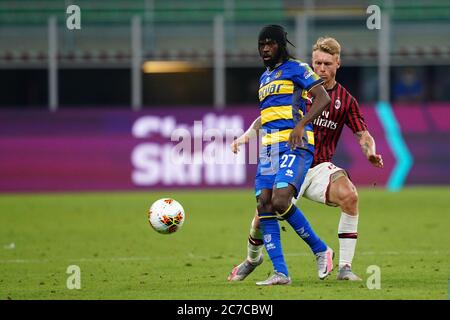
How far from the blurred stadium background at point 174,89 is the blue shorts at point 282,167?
5.42 m

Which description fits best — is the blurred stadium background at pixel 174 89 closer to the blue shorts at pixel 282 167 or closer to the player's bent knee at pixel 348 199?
the blue shorts at pixel 282 167

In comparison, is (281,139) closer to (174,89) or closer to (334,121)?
(334,121)

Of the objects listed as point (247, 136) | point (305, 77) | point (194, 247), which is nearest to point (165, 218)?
point (247, 136)

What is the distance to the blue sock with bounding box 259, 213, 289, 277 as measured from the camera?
28.0 feet

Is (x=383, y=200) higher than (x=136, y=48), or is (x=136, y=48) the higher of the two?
(x=136, y=48)

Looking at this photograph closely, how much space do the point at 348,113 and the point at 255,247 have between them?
57.7 inches

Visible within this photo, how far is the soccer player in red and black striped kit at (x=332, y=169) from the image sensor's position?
910 centimetres

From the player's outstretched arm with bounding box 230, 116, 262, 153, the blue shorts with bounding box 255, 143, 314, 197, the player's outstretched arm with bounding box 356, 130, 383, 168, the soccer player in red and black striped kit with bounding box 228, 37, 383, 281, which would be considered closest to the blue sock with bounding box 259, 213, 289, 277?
the blue shorts with bounding box 255, 143, 314, 197

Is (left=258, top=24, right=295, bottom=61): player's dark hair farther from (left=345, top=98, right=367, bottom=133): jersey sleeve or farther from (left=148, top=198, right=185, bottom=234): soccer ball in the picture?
(left=148, top=198, right=185, bottom=234): soccer ball

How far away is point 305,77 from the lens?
8.69 m

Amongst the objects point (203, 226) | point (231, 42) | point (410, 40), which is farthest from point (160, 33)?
point (203, 226)

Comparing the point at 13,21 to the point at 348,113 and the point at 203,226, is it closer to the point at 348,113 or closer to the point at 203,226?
the point at 203,226

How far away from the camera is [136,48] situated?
78.5ft

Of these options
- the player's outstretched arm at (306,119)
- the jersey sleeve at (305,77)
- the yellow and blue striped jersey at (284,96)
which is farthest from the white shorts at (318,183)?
the jersey sleeve at (305,77)
